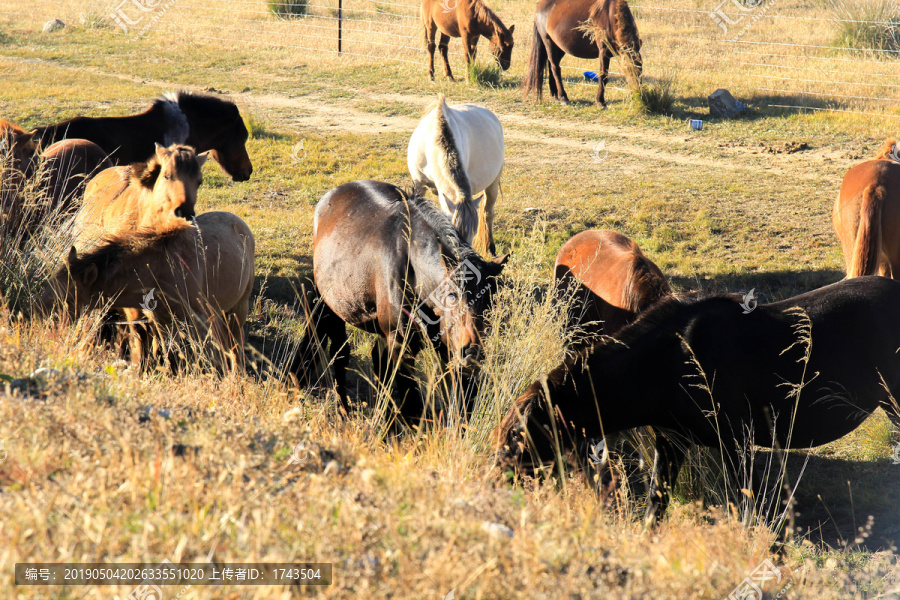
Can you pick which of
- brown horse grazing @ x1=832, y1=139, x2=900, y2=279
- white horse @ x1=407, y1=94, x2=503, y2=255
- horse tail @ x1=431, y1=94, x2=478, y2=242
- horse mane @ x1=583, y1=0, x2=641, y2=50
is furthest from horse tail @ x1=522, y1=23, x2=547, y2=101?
brown horse grazing @ x1=832, y1=139, x2=900, y2=279

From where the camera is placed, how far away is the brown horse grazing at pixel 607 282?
435 cm

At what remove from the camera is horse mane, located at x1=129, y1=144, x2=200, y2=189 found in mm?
5094

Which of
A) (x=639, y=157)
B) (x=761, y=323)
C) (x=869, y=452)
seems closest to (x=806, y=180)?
(x=639, y=157)

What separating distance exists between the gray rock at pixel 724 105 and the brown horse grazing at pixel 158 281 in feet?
32.4

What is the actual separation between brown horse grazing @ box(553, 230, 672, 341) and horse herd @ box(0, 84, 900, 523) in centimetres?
1

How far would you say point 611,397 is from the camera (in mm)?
3369

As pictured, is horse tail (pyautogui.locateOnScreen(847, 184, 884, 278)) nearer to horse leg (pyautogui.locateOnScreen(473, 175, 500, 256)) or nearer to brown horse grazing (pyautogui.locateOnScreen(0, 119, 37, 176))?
horse leg (pyautogui.locateOnScreen(473, 175, 500, 256))

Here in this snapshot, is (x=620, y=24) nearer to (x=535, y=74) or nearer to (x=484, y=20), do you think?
(x=535, y=74)

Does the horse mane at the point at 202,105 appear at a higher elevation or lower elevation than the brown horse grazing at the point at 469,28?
lower

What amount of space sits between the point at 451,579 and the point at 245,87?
48.5ft

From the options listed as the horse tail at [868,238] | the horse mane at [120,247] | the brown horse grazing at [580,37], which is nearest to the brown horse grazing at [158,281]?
the horse mane at [120,247]

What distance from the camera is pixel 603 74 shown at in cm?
1334

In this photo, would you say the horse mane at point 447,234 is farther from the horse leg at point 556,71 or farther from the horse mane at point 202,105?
the horse leg at point 556,71

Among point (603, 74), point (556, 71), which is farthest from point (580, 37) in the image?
point (603, 74)
